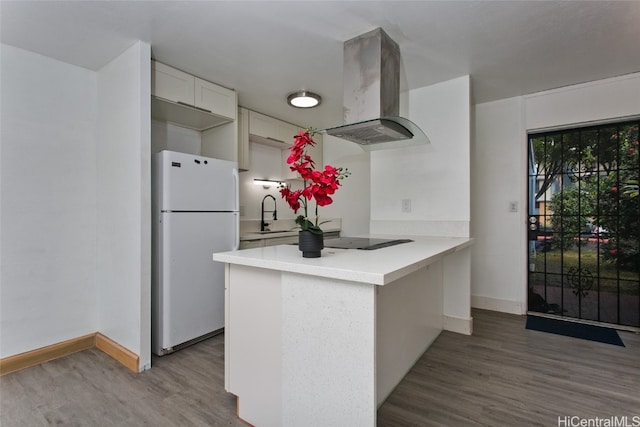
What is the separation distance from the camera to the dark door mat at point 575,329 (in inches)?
107

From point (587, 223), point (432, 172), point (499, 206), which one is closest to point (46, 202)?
point (432, 172)

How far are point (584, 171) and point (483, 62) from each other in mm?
1637

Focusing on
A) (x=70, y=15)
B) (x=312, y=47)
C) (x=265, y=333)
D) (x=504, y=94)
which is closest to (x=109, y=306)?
(x=265, y=333)

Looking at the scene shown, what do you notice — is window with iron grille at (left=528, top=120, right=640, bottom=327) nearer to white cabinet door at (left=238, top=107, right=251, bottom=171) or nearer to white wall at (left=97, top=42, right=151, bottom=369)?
white cabinet door at (left=238, top=107, right=251, bottom=171)

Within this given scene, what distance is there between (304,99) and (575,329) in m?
3.43

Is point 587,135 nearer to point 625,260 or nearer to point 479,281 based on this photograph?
point 625,260

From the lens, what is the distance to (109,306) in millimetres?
2539

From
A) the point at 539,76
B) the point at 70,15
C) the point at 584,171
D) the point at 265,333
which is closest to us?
the point at 265,333

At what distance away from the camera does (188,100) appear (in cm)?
276

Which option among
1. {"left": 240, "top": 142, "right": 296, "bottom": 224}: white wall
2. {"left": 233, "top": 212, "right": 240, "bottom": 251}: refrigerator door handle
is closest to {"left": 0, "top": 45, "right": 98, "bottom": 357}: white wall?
{"left": 233, "top": 212, "right": 240, "bottom": 251}: refrigerator door handle

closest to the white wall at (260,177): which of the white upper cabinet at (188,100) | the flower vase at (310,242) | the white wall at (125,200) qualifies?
the white upper cabinet at (188,100)

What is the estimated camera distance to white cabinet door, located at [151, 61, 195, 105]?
100.0 inches

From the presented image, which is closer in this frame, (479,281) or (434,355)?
(434,355)

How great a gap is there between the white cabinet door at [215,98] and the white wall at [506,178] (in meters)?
2.74
